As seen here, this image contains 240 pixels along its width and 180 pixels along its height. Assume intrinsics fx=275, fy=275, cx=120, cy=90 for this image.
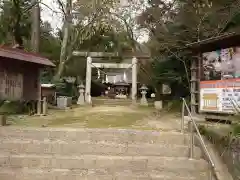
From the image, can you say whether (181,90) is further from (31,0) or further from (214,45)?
(31,0)

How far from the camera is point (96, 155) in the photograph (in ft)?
18.4

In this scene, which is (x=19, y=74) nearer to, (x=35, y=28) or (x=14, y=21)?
(x=35, y=28)

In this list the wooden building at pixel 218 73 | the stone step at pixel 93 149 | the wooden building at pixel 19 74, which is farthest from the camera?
the wooden building at pixel 19 74

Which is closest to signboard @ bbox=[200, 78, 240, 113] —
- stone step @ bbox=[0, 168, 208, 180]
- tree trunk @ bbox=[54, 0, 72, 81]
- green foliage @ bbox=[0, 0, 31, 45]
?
stone step @ bbox=[0, 168, 208, 180]

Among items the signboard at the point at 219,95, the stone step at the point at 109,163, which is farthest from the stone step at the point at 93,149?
the signboard at the point at 219,95

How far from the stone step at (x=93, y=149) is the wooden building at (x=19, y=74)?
511 centimetres

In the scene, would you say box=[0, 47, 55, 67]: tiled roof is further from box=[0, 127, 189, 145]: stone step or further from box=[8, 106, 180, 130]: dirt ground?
box=[0, 127, 189, 145]: stone step

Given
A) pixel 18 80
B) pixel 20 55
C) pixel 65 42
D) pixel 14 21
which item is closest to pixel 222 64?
pixel 20 55

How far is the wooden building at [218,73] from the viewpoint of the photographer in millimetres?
6831

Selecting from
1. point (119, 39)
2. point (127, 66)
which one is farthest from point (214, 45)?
point (119, 39)

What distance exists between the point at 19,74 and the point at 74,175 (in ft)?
25.5

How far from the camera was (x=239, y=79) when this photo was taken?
665cm

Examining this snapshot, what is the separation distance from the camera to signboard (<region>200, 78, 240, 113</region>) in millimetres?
6709

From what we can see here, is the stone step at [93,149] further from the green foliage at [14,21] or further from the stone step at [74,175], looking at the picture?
the green foliage at [14,21]
